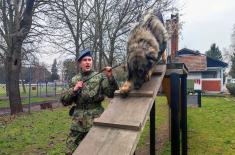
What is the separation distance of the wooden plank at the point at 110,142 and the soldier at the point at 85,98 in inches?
33.9

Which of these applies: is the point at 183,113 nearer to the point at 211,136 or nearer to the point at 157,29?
the point at 157,29

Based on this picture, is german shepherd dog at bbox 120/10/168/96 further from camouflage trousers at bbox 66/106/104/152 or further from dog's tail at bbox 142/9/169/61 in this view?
camouflage trousers at bbox 66/106/104/152

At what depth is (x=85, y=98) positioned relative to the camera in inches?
193

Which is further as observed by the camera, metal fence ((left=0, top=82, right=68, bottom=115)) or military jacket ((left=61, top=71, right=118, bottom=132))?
metal fence ((left=0, top=82, right=68, bottom=115))

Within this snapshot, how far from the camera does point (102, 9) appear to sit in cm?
2808

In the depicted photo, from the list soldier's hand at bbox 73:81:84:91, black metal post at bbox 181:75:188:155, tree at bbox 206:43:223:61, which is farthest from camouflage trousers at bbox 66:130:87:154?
tree at bbox 206:43:223:61

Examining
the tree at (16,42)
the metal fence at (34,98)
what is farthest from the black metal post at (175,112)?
the tree at (16,42)

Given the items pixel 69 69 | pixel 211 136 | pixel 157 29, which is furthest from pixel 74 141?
pixel 69 69

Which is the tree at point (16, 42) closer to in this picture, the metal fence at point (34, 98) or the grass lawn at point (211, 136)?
the metal fence at point (34, 98)

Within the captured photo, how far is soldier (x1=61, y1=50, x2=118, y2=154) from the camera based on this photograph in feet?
16.0

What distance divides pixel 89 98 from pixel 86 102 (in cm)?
8

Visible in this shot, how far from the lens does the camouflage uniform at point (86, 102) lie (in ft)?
16.0

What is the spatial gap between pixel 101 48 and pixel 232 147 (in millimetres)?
20281

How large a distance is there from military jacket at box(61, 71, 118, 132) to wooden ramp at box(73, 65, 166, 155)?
31 cm
